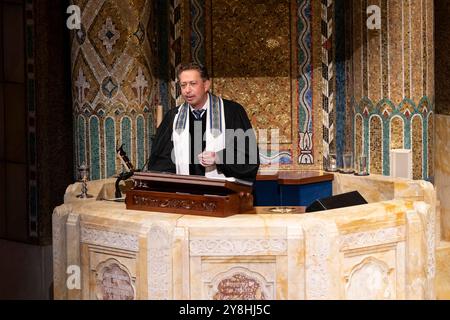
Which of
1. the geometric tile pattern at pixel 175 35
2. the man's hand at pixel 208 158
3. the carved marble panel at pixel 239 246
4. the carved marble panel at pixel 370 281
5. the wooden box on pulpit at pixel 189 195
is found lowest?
the carved marble panel at pixel 370 281

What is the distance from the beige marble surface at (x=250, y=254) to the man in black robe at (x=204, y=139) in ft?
2.73

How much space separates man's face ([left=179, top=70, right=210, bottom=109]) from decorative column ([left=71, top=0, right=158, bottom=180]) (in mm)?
1724

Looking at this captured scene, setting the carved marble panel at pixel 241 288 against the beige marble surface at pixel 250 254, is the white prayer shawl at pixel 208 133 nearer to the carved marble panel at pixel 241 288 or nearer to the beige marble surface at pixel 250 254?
the beige marble surface at pixel 250 254

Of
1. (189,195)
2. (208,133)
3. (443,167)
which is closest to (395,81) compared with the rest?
(443,167)

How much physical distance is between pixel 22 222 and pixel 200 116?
9.25ft

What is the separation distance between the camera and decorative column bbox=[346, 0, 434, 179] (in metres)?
8.67

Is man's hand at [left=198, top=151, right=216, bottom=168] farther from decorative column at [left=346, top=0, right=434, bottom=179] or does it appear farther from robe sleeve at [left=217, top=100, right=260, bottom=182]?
decorative column at [left=346, top=0, right=434, bottom=179]

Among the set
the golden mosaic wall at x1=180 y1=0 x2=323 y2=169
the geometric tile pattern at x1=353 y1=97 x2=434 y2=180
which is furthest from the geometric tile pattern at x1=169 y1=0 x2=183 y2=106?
the geometric tile pattern at x1=353 y1=97 x2=434 y2=180

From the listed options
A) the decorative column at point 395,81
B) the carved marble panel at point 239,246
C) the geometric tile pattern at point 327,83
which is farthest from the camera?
the geometric tile pattern at point 327,83

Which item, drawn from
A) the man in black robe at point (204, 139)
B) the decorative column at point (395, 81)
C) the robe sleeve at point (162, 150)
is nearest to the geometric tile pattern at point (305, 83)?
the decorative column at point (395, 81)

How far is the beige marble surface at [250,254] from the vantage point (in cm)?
630

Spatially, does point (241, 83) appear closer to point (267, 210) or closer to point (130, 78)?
point (130, 78)

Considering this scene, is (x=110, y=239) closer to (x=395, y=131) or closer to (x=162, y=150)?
(x=162, y=150)

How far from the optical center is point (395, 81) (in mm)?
8734
